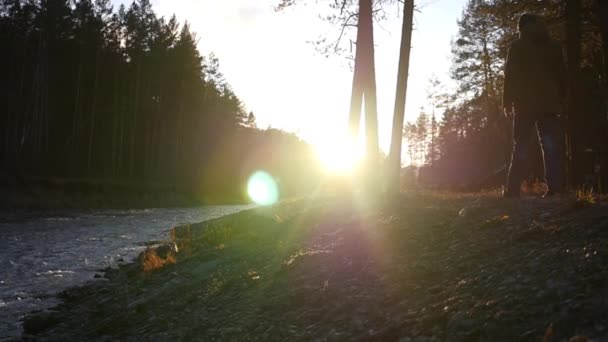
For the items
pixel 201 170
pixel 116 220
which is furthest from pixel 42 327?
pixel 201 170

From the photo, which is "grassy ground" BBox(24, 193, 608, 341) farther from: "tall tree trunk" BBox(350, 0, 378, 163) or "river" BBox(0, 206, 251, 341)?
"tall tree trunk" BBox(350, 0, 378, 163)

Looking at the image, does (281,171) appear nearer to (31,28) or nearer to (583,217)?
(31,28)

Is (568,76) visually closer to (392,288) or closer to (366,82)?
(366,82)

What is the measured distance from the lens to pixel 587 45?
11750 mm

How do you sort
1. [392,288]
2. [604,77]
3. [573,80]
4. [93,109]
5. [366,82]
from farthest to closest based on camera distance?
[93,109]
[366,82]
[573,80]
[604,77]
[392,288]

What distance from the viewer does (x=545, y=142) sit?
619cm

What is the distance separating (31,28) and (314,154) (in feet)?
347

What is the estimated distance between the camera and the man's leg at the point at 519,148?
20.6 feet

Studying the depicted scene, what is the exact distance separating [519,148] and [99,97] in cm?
3988

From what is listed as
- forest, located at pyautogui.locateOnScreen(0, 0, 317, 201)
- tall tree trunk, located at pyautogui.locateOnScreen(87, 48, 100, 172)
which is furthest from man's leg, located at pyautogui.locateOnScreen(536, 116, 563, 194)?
tall tree trunk, located at pyautogui.locateOnScreen(87, 48, 100, 172)

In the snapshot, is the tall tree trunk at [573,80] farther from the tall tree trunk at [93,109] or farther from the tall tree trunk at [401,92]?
the tall tree trunk at [93,109]

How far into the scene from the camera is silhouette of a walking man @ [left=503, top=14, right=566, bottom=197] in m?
6.05

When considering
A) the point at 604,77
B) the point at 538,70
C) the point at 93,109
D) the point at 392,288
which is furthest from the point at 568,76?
the point at 93,109

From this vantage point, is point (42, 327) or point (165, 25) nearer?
point (42, 327)
